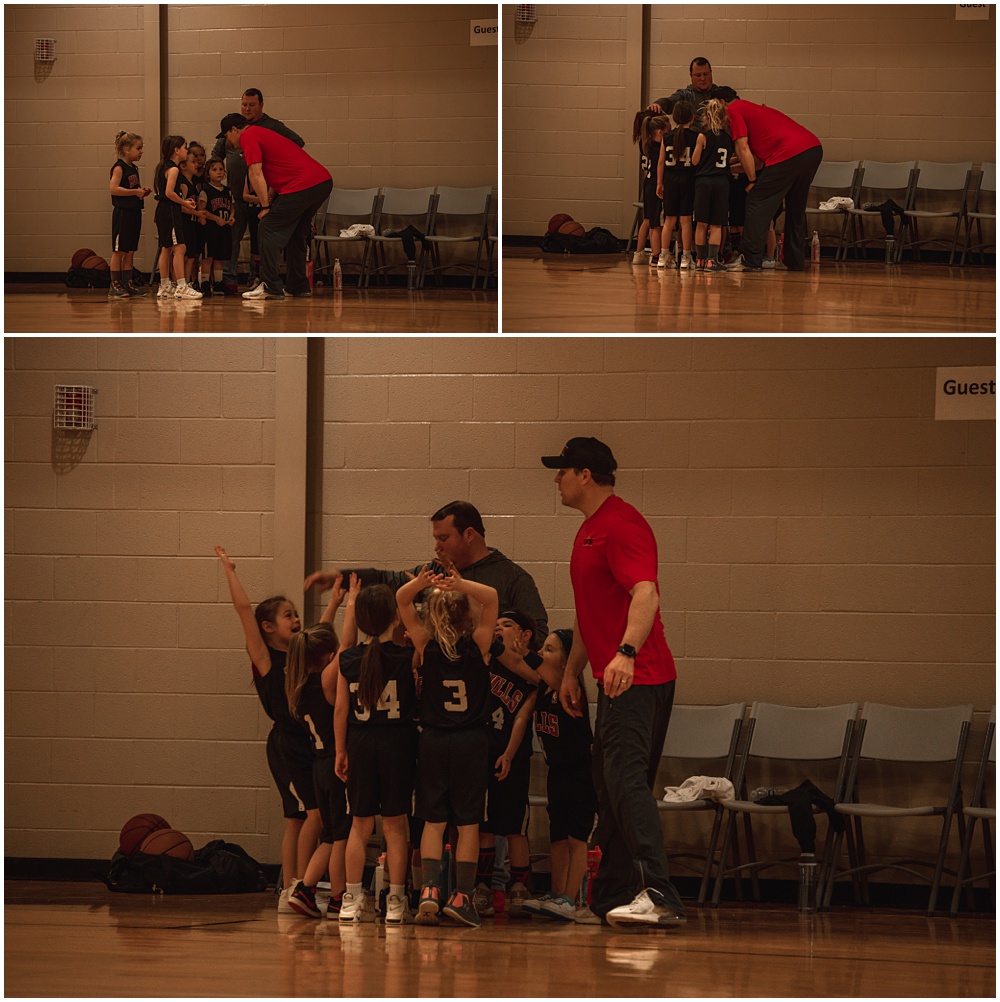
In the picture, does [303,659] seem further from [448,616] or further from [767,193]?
[767,193]

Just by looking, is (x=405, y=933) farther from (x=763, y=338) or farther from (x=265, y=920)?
(x=763, y=338)

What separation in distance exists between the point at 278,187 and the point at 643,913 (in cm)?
543

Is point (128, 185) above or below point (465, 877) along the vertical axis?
above

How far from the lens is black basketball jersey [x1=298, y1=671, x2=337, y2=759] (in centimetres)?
473

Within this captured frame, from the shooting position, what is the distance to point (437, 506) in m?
6.16

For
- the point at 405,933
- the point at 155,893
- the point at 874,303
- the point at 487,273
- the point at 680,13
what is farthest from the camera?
the point at 680,13

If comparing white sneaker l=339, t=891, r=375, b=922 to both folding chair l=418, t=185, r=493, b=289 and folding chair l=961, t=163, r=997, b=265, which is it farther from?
folding chair l=961, t=163, r=997, b=265

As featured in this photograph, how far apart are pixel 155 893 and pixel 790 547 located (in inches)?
134

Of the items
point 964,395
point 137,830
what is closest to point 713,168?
point 964,395

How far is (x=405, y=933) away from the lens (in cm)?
405

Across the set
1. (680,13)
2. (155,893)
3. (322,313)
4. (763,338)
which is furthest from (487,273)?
(155,893)

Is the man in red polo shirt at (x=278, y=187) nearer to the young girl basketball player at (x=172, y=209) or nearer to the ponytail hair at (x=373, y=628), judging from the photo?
the young girl basketball player at (x=172, y=209)

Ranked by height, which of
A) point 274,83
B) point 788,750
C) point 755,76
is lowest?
point 788,750

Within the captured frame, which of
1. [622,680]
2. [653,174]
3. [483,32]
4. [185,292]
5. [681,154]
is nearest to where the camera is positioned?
[622,680]
